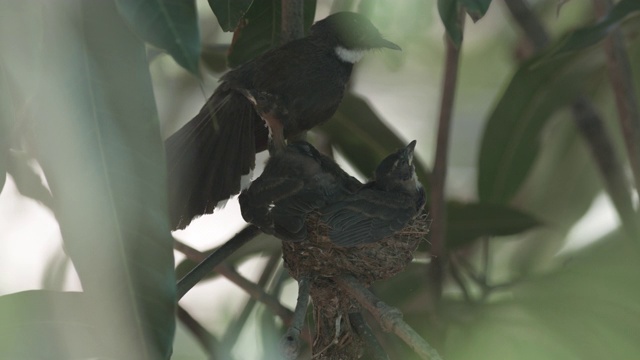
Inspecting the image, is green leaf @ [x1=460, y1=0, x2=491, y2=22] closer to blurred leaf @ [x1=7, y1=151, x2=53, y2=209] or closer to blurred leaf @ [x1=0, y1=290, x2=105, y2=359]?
blurred leaf @ [x1=0, y1=290, x2=105, y2=359]

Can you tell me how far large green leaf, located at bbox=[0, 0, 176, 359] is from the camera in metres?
1.30

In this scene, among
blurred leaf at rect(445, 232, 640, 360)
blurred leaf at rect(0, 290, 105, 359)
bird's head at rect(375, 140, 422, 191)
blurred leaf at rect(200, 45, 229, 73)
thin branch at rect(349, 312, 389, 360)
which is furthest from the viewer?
blurred leaf at rect(200, 45, 229, 73)

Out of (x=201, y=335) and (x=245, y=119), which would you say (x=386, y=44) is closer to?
(x=245, y=119)

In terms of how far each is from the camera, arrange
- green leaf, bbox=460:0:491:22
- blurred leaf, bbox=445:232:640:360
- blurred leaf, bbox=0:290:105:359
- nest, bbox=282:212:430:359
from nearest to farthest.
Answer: blurred leaf, bbox=445:232:640:360 < blurred leaf, bbox=0:290:105:359 < green leaf, bbox=460:0:491:22 < nest, bbox=282:212:430:359

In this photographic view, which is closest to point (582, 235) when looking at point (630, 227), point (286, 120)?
point (630, 227)

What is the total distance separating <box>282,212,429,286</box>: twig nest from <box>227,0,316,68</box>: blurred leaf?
0.47m

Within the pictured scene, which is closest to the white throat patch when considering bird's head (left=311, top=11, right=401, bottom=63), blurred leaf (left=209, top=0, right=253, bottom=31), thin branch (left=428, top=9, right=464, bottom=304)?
bird's head (left=311, top=11, right=401, bottom=63)

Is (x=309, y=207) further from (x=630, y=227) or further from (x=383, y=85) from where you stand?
(x=383, y=85)

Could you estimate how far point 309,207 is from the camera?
1.96 metres

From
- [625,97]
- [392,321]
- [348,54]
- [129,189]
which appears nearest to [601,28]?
[625,97]

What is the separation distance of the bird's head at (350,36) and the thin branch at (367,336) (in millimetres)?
766

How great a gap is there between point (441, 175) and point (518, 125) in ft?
1.21

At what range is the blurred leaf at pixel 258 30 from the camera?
7.19 ft

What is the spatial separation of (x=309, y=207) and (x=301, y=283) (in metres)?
0.26
